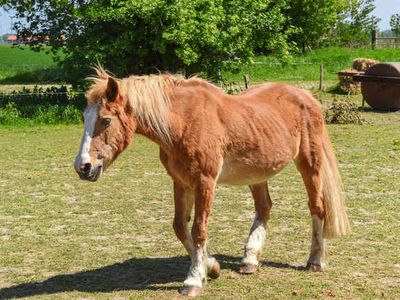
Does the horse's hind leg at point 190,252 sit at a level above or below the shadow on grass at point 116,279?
above

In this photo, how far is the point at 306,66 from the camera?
31.0 meters

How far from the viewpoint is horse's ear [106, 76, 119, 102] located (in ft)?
14.9

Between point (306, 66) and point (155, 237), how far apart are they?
1008 inches

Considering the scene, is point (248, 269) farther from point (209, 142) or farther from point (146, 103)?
point (146, 103)

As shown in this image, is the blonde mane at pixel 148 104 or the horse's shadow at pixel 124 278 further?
the horse's shadow at pixel 124 278

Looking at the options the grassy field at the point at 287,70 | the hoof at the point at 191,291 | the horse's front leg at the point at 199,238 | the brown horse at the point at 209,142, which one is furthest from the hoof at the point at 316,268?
the grassy field at the point at 287,70

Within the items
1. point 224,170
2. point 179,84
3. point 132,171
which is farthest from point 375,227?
point 132,171

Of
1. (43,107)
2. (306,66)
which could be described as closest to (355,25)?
(306,66)

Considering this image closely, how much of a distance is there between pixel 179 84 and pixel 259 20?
13.2m

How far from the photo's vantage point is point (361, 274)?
5277mm

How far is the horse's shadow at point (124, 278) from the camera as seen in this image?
4.97 metres

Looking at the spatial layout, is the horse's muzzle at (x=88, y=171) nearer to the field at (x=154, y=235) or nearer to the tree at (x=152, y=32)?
the field at (x=154, y=235)

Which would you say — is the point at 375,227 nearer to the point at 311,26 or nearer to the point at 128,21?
the point at 128,21

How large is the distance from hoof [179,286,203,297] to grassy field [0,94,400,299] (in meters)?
0.08
